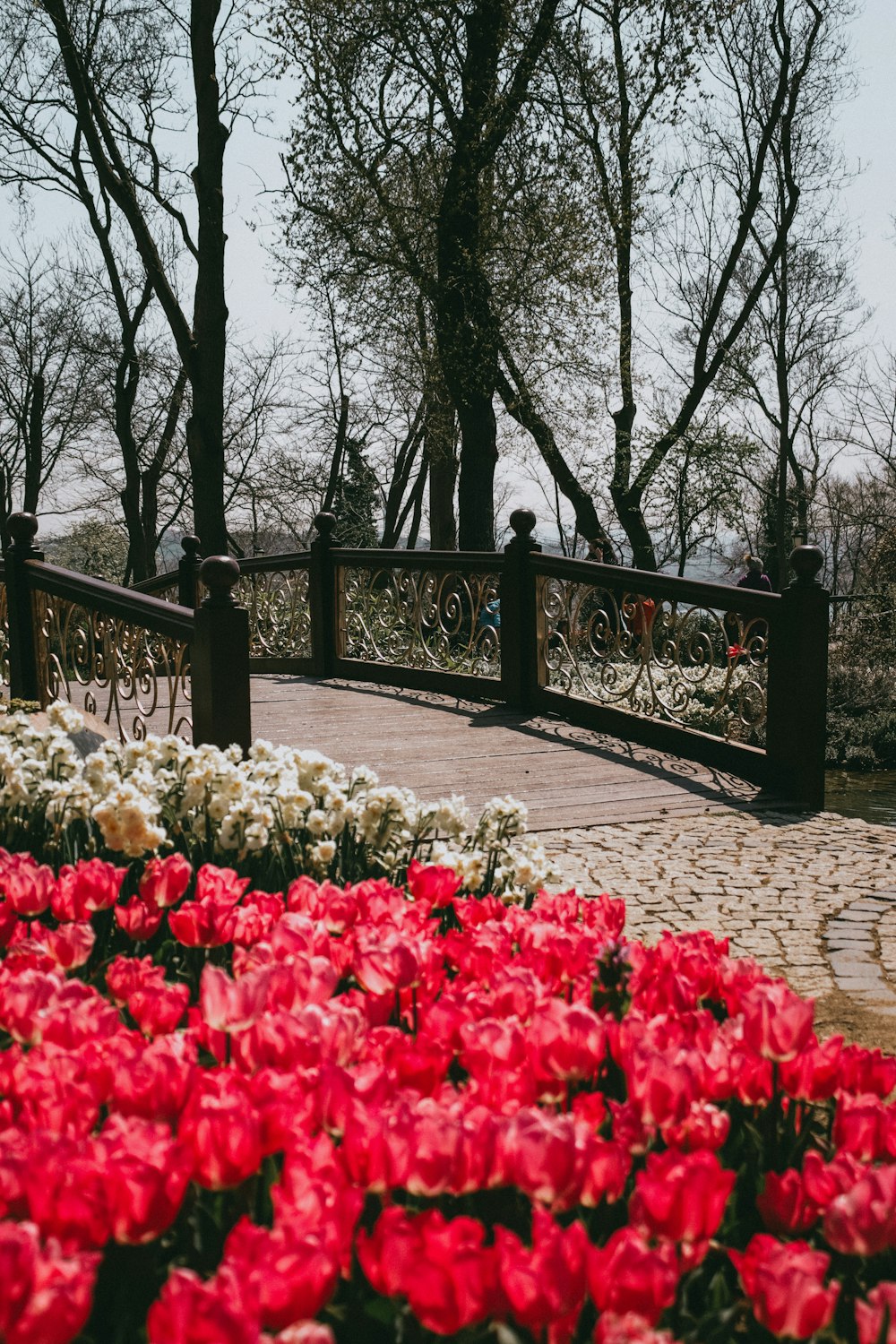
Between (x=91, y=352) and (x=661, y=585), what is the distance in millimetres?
25396

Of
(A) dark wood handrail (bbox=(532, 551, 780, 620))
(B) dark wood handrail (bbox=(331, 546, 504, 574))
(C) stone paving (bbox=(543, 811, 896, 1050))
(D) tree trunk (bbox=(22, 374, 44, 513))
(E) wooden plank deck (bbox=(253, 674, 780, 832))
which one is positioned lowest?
(C) stone paving (bbox=(543, 811, 896, 1050))

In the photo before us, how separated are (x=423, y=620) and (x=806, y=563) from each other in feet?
14.8

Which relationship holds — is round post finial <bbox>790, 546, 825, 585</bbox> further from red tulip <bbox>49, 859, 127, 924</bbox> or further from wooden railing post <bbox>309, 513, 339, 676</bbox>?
wooden railing post <bbox>309, 513, 339, 676</bbox>

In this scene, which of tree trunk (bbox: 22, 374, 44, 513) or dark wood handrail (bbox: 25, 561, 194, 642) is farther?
tree trunk (bbox: 22, 374, 44, 513)

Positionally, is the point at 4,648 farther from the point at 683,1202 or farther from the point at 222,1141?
the point at 683,1202

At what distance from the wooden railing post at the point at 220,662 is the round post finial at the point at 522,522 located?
12.7ft

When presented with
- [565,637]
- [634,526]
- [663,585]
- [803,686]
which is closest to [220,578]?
[663,585]

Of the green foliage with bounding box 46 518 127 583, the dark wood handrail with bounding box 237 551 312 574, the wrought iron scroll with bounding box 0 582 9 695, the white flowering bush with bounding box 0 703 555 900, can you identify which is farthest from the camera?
the green foliage with bounding box 46 518 127 583

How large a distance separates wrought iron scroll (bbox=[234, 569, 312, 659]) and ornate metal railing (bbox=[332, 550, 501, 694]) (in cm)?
54

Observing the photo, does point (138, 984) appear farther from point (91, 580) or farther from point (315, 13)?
point (315, 13)

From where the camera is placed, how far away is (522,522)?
386 inches

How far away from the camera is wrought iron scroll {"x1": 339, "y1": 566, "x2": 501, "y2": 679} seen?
1055 cm

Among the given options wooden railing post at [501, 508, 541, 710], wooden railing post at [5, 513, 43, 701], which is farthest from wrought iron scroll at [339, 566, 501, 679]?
wooden railing post at [5, 513, 43, 701]

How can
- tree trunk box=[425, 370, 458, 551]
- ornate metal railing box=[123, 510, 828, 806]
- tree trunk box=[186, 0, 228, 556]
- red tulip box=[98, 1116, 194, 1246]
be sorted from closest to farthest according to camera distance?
red tulip box=[98, 1116, 194, 1246]
ornate metal railing box=[123, 510, 828, 806]
tree trunk box=[186, 0, 228, 556]
tree trunk box=[425, 370, 458, 551]
